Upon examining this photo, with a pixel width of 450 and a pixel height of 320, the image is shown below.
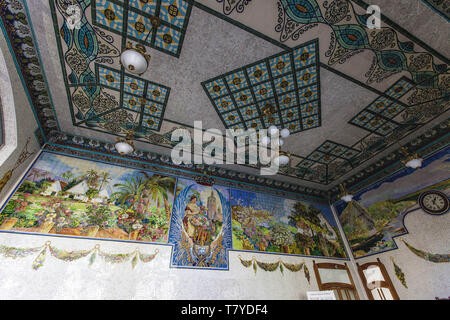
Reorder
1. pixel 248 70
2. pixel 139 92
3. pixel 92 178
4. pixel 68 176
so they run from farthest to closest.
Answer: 1. pixel 92 178
2. pixel 68 176
3. pixel 139 92
4. pixel 248 70

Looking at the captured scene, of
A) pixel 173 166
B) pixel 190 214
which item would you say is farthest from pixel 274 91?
pixel 190 214

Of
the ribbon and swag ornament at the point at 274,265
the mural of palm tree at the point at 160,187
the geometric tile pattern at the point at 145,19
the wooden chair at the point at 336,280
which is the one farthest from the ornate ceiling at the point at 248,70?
the wooden chair at the point at 336,280

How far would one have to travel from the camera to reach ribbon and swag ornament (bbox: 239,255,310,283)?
6.42 m

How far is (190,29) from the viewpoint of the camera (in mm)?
4105

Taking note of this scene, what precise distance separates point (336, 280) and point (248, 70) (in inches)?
281

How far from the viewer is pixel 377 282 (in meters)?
7.09

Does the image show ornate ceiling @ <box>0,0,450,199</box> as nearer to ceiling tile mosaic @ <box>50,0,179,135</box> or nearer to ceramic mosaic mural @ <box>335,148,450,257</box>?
ceiling tile mosaic @ <box>50,0,179,135</box>

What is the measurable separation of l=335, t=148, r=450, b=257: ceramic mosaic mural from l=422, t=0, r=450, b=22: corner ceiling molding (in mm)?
3990

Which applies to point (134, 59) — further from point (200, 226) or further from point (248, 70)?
point (200, 226)

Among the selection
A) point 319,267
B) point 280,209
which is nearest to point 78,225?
point 280,209

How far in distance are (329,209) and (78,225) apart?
28.8 feet

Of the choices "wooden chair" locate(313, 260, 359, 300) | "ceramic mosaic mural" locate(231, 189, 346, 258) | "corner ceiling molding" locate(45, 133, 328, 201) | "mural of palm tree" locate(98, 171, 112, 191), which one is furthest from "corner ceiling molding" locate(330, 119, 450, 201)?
"mural of palm tree" locate(98, 171, 112, 191)

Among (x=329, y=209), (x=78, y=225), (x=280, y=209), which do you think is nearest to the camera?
(x=78, y=225)
